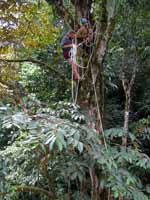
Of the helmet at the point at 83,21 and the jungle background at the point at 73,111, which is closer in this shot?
the jungle background at the point at 73,111

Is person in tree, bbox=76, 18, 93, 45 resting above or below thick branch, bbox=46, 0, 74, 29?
below

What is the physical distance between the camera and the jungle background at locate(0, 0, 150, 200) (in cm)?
159

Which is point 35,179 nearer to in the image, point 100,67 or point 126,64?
point 100,67

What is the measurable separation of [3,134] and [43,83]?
0.90 m

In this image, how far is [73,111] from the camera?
1.83 metres

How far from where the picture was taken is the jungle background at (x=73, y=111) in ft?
5.23

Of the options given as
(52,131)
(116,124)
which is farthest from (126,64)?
(52,131)

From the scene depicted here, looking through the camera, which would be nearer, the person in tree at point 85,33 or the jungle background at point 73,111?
the jungle background at point 73,111

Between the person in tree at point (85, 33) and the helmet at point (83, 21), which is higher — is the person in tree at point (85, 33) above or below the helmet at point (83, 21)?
below

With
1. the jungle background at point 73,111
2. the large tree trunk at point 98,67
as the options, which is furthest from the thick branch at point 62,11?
the large tree trunk at point 98,67

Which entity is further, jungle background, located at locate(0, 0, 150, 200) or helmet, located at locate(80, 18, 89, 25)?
helmet, located at locate(80, 18, 89, 25)

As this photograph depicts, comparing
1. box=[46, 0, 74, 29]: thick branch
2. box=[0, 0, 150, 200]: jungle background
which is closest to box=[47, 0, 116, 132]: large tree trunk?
box=[0, 0, 150, 200]: jungle background

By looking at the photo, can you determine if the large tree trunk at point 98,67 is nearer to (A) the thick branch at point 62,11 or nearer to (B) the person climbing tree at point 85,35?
(B) the person climbing tree at point 85,35

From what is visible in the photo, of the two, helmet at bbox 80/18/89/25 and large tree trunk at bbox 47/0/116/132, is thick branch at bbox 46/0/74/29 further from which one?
large tree trunk at bbox 47/0/116/132
